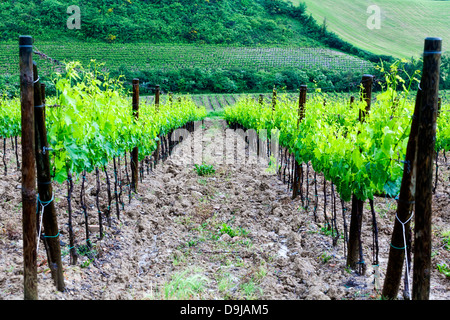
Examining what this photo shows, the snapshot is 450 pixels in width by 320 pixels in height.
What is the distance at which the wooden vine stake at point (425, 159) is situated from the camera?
2.91m

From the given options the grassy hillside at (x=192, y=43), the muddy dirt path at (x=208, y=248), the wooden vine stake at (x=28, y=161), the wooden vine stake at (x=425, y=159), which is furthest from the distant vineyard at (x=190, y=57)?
the wooden vine stake at (x=425, y=159)

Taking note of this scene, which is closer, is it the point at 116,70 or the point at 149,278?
the point at 149,278

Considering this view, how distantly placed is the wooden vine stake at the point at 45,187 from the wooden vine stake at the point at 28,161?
41cm

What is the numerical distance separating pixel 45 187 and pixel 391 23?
77646 mm

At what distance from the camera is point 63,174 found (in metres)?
4.28

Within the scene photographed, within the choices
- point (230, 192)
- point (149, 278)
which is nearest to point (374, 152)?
point (149, 278)

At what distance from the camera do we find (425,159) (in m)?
2.94

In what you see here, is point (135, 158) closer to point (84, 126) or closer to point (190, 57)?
point (84, 126)

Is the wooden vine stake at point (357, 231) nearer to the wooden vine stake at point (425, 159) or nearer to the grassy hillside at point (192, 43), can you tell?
the wooden vine stake at point (425, 159)

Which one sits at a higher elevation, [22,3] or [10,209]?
[22,3]

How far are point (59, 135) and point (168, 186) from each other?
5.34 m

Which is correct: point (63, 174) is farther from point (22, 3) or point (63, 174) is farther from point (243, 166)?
point (22, 3)

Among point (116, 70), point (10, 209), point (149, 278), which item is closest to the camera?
point (149, 278)

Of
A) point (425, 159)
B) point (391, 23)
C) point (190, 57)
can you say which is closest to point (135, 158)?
point (425, 159)
